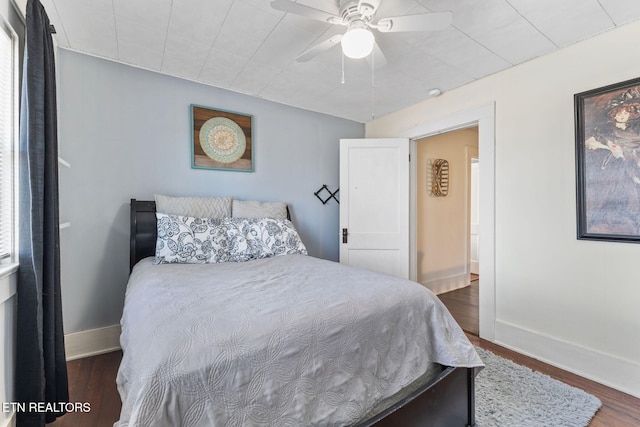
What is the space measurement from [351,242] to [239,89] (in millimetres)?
2057

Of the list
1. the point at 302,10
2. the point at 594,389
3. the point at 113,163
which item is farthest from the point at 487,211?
the point at 113,163

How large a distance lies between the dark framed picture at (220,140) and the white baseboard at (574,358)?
2.91m

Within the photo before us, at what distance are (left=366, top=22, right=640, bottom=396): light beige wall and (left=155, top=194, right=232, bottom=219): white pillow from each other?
2528mm

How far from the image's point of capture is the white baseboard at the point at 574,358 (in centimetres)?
193

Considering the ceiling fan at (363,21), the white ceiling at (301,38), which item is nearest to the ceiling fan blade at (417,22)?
the ceiling fan at (363,21)

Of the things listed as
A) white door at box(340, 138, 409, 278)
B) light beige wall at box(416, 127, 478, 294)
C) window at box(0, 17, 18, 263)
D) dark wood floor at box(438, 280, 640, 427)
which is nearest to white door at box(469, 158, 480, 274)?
light beige wall at box(416, 127, 478, 294)

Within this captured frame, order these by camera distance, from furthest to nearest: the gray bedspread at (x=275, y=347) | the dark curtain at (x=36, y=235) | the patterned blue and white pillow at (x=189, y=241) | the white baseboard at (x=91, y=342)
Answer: the white baseboard at (x=91, y=342) < the patterned blue and white pillow at (x=189, y=241) < the dark curtain at (x=36, y=235) < the gray bedspread at (x=275, y=347)

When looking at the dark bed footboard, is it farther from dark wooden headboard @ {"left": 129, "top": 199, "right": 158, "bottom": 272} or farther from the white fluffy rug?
dark wooden headboard @ {"left": 129, "top": 199, "right": 158, "bottom": 272}

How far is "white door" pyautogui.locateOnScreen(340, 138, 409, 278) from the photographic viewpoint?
3447 millimetres

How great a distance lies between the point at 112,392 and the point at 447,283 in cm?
407

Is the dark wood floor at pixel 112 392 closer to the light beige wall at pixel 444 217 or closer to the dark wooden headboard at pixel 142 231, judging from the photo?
the dark wooden headboard at pixel 142 231

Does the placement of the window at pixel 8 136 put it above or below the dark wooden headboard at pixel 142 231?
above

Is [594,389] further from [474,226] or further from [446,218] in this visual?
[474,226]

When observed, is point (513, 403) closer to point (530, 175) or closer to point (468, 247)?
point (530, 175)
